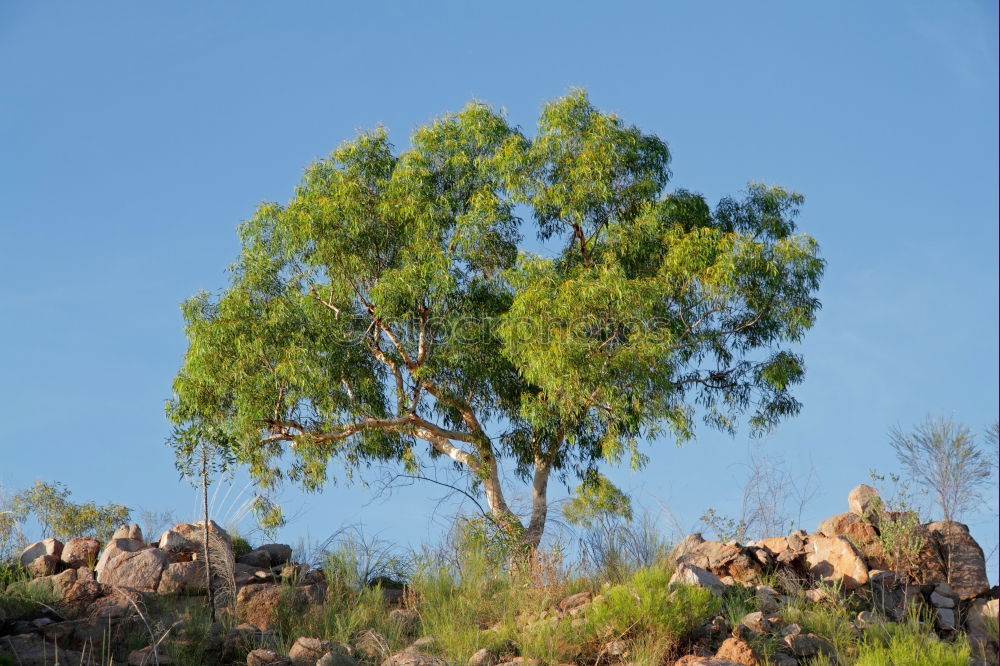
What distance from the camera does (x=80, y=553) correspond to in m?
13.8

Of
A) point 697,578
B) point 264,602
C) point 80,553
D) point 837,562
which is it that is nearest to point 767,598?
point 697,578

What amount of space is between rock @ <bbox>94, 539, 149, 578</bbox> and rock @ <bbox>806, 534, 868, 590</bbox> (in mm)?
8231

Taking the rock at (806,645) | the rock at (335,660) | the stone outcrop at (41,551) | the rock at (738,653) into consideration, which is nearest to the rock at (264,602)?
the rock at (335,660)

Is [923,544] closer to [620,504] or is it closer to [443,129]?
[620,504]

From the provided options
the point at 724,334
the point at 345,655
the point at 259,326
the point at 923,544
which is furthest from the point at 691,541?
the point at 259,326

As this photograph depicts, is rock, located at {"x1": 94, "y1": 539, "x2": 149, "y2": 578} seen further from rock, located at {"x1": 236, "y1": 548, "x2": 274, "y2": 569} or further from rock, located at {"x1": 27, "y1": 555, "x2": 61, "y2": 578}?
rock, located at {"x1": 236, "y1": 548, "x2": 274, "y2": 569}

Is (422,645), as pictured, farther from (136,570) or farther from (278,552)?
(278,552)

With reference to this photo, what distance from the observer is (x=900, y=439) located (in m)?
14.1

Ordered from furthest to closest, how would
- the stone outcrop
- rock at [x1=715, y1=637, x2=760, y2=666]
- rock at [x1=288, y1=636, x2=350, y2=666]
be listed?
the stone outcrop
rock at [x1=288, y1=636, x2=350, y2=666]
rock at [x1=715, y1=637, x2=760, y2=666]

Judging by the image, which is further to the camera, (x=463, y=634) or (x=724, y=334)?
(x=724, y=334)

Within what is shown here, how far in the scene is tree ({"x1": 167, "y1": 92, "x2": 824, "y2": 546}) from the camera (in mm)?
16719

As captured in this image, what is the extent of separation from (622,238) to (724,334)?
2494 millimetres

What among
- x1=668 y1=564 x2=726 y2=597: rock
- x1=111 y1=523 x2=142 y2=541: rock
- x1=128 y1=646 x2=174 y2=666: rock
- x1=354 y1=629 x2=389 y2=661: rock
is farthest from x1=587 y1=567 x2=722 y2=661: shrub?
x1=111 y1=523 x2=142 y2=541: rock

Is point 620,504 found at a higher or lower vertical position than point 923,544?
higher
